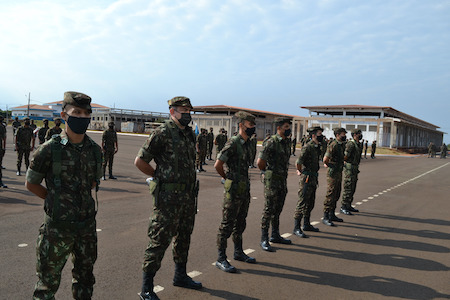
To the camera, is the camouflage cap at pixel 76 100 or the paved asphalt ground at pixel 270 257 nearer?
the camouflage cap at pixel 76 100

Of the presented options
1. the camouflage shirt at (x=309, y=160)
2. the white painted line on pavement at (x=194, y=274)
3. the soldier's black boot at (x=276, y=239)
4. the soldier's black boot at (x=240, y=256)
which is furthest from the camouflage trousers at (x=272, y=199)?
the white painted line on pavement at (x=194, y=274)

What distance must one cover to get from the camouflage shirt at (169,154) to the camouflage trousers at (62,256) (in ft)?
3.11

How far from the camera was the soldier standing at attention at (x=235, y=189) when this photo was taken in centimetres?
455

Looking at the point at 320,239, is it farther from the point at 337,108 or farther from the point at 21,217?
the point at 337,108

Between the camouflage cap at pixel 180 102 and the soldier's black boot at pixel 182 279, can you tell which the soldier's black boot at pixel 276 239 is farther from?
the camouflage cap at pixel 180 102

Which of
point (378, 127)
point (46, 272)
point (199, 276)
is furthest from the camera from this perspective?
point (378, 127)

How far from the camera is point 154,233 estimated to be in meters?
3.54

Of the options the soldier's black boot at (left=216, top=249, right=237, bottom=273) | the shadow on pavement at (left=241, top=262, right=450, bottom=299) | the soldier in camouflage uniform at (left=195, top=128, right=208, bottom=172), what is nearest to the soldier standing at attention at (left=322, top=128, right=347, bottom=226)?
the shadow on pavement at (left=241, top=262, right=450, bottom=299)

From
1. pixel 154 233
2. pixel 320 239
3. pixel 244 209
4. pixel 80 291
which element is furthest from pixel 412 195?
pixel 80 291

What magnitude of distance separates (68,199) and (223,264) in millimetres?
2406

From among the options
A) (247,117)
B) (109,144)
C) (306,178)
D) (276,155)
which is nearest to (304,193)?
(306,178)

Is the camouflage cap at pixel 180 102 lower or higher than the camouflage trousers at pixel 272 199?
higher

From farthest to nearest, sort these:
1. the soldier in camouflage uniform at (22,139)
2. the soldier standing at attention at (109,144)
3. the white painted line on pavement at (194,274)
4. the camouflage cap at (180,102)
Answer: the soldier standing at attention at (109,144), the soldier in camouflage uniform at (22,139), the white painted line on pavement at (194,274), the camouflage cap at (180,102)

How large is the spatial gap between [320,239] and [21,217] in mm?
5783
